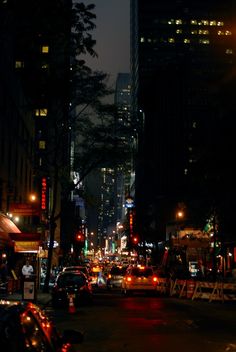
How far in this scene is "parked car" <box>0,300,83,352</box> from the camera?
180 inches

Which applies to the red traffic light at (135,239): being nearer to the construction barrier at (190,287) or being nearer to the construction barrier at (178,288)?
the construction barrier at (178,288)

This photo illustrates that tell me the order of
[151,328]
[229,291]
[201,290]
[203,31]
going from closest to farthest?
[151,328], [229,291], [201,290], [203,31]

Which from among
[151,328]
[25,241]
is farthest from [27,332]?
[25,241]

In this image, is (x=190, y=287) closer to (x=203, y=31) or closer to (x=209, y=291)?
(x=209, y=291)

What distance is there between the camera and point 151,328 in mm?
17750

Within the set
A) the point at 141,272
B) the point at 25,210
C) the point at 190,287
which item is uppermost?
the point at 25,210

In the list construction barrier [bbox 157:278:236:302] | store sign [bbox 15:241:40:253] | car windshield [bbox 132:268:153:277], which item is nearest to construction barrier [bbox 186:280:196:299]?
construction barrier [bbox 157:278:236:302]

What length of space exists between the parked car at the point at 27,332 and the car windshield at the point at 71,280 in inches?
819

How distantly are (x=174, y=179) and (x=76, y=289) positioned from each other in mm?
108730

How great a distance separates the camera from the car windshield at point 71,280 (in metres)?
27.1

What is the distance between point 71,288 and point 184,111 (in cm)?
11354

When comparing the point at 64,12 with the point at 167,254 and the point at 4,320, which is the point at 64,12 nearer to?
the point at 4,320

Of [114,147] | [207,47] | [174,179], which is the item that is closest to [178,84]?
[174,179]

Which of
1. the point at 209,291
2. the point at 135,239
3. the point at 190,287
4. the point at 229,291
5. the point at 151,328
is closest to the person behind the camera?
the point at 151,328
